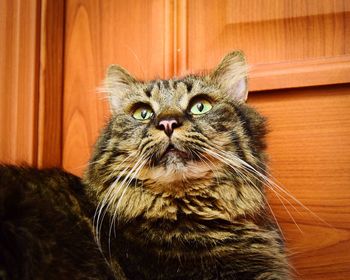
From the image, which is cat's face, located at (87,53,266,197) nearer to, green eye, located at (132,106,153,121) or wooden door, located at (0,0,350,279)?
green eye, located at (132,106,153,121)

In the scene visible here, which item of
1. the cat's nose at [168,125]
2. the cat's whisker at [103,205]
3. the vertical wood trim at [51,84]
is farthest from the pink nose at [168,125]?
the vertical wood trim at [51,84]

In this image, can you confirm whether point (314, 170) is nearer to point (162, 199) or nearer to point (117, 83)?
point (162, 199)

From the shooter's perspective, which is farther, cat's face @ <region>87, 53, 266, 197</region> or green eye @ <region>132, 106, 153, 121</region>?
green eye @ <region>132, 106, 153, 121</region>

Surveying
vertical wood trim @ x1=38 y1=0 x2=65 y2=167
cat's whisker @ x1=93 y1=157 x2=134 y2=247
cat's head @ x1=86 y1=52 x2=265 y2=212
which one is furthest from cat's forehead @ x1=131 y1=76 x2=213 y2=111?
vertical wood trim @ x1=38 y1=0 x2=65 y2=167

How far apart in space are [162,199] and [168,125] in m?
0.20

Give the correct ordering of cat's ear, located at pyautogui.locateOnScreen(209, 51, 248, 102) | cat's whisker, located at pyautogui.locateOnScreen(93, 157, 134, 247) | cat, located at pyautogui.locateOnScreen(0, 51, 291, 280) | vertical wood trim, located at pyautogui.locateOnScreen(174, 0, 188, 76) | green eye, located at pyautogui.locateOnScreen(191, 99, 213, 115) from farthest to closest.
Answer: vertical wood trim, located at pyautogui.locateOnScreen(174, 0, 188, 76)
cat's ear, located at pyautogui.locateOnScreen(209, 51, 248, 102)
green eye, located at pyautogui.locateOnScreen(191, 99, 213, 115)
cat's whisker, located at pyautogui.locateOnScreen(93, 157, 134, 247)
cat, located at pyautogui.locateOnScreen(0, 51, 291, 280)

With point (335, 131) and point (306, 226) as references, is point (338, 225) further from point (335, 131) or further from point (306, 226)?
point (335, 131)

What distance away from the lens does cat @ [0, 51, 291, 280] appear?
91 cm

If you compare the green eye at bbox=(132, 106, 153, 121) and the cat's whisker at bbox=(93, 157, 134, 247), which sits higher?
the green eye at bbox=(132, 106, 153, 121)

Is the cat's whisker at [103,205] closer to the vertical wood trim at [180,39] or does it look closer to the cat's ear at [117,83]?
the cat's ear at [117,83]

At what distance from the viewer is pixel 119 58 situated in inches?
61.3

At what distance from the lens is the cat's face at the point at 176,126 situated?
1.04m

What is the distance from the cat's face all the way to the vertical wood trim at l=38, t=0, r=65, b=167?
0.30 metres

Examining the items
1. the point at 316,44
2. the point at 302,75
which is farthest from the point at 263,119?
the point at 316,44
